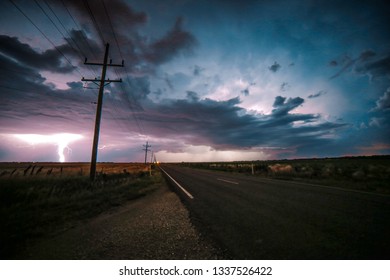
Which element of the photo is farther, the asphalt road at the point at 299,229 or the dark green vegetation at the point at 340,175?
the dark green vegetation at the point at 340,175

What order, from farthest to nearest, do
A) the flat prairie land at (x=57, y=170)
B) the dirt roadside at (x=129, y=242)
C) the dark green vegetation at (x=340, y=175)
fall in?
the flat prairie land at (x=57, y=170)
the dark green vegetation at (x=340, y=175)
the dirt roadside at (x=129, y=242)

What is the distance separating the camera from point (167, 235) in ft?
11.4

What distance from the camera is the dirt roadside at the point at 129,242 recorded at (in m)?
2.76

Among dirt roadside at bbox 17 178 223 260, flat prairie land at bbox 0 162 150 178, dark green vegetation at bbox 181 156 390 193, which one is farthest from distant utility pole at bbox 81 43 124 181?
dark green vegetation at bbox 181 156 390 193

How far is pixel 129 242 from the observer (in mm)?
3172

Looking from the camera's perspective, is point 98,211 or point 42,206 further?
point 42,206

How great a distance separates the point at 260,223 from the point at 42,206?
752cm

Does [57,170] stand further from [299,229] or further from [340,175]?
[340,175]

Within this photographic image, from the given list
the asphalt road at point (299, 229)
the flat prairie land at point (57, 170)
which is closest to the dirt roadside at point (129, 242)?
the asphalt road at point (299, 229)

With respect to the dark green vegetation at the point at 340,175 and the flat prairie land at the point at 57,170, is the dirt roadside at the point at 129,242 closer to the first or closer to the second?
A: the dark green vegetation at the point at 340,175
